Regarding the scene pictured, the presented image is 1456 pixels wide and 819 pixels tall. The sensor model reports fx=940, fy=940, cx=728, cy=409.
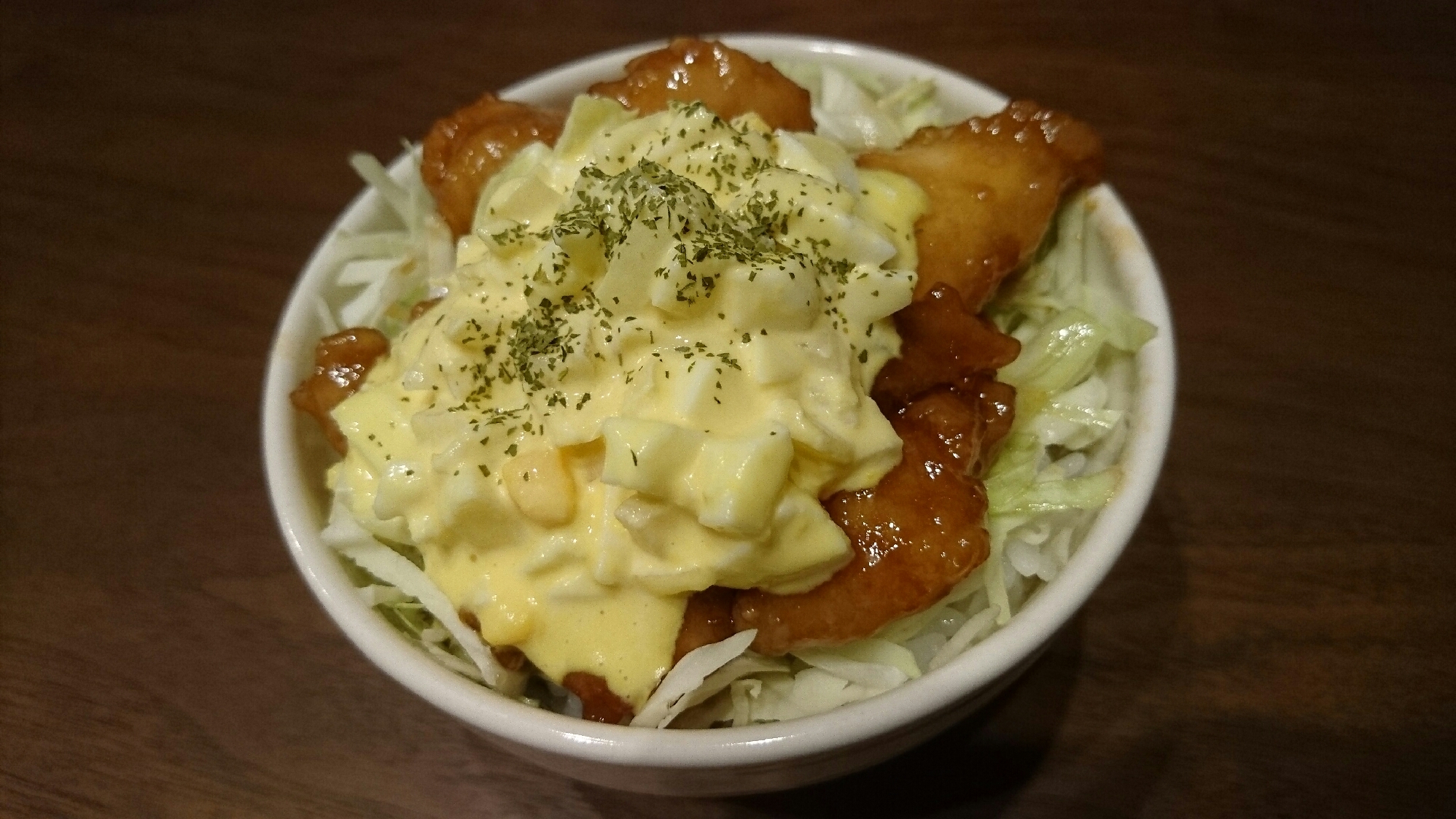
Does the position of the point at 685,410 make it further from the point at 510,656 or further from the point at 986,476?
the point at 986,476

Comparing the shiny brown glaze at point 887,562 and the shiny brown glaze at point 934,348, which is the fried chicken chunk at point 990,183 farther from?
the shiny brown glaze at point 887,562

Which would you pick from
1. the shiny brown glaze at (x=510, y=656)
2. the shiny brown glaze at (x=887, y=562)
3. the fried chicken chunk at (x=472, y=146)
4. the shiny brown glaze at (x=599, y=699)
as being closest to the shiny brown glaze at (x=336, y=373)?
the fried chicken chunk at (x=472, y=146)

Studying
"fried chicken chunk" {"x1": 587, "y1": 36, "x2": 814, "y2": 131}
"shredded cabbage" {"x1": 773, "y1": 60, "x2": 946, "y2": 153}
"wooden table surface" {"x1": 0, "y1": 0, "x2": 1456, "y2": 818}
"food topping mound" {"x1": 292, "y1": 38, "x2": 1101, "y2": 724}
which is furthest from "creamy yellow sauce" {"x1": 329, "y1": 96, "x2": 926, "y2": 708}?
"wooden table surface" {"x1": 0, "y1": 0, "x2": 1456, "y2": 818}

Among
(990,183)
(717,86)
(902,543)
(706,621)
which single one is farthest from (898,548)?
(717,86)

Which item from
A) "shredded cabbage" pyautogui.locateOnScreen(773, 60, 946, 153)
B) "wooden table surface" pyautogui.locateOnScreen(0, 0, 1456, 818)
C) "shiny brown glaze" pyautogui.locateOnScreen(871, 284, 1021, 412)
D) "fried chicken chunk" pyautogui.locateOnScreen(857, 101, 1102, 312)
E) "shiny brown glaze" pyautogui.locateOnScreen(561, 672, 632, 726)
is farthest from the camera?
"shredded cabbage" pyautogui.locateOnScreen(773, 60, 946, 153)

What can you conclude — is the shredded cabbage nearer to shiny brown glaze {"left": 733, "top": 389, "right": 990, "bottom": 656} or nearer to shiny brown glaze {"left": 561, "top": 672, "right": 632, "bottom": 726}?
shiny brown glaze {"left": 733, "top": 389, "right": 990, "bottom": 656}

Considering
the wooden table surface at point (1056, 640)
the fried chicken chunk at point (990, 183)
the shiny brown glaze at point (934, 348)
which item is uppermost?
the fried chicken chunk at point (990, 183)

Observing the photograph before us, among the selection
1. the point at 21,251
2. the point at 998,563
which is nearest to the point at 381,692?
the point at 998,563

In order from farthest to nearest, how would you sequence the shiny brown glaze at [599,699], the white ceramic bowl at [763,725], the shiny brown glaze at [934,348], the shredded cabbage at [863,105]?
the shredded cabbage at [863,105] → the shiny brown glaze at [934,348] → the shiny brown glaze at [599,699] → the white ceramic bowl at [763,725]
